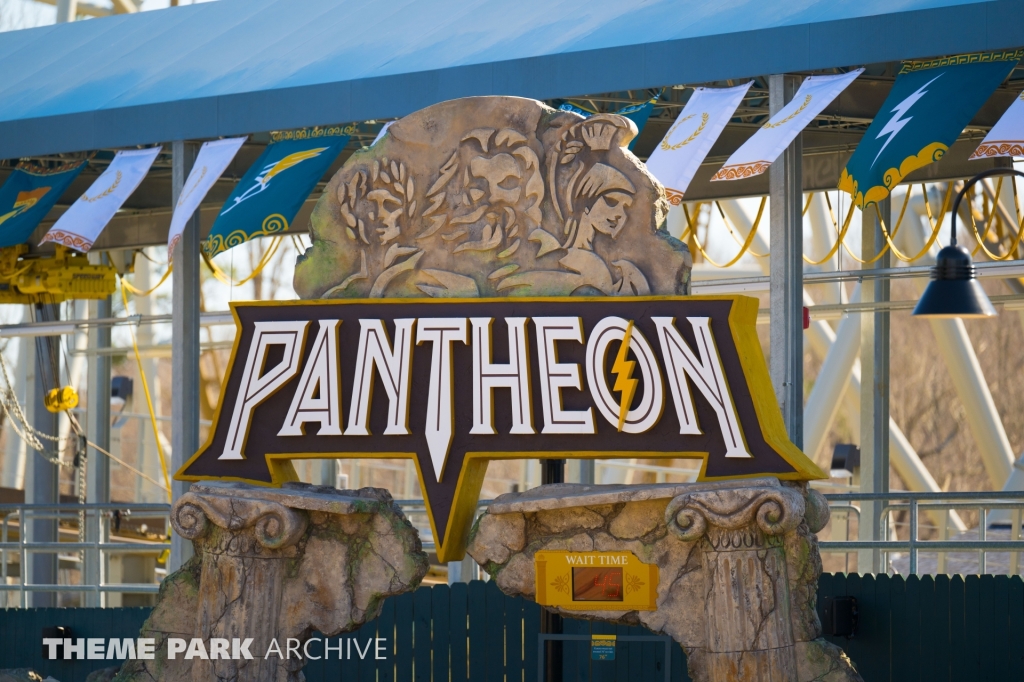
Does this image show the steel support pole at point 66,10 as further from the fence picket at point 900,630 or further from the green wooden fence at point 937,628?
the fence picket at point 900,630

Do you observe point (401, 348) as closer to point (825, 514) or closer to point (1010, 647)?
point (825, 514)

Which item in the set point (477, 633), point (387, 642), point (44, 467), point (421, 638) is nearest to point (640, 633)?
point (477, 633)

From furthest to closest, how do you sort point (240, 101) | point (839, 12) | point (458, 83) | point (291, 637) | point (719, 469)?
point (240, 101) → point (458, 83) → point (839, 12) → point (291, 637) → point (719, 469)

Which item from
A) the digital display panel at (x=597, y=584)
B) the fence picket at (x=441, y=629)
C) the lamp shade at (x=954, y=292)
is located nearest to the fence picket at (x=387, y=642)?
the fence picket at (x=441, y=629)

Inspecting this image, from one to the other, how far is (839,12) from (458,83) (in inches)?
126

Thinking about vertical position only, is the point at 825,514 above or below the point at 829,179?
below

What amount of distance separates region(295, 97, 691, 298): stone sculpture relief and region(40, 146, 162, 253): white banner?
4944 millimetres

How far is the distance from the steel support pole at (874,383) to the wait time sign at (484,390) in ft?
26.1

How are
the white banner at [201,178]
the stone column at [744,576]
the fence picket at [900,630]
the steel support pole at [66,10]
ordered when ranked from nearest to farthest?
the stone column at [744,576] < the fence picket at [900,630] < the white banner at [201,178] < the steel support pole at [66,10]

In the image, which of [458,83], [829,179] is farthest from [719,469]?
[829,179]

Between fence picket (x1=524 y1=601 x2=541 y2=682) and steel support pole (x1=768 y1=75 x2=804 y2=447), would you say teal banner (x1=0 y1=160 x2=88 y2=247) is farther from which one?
steel support pole (x1=768 y1=75 x2=804 y2=447)

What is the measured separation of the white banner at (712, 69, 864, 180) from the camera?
35.2 feet

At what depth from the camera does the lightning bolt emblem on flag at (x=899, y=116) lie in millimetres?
10562

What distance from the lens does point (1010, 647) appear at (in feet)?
36.9
